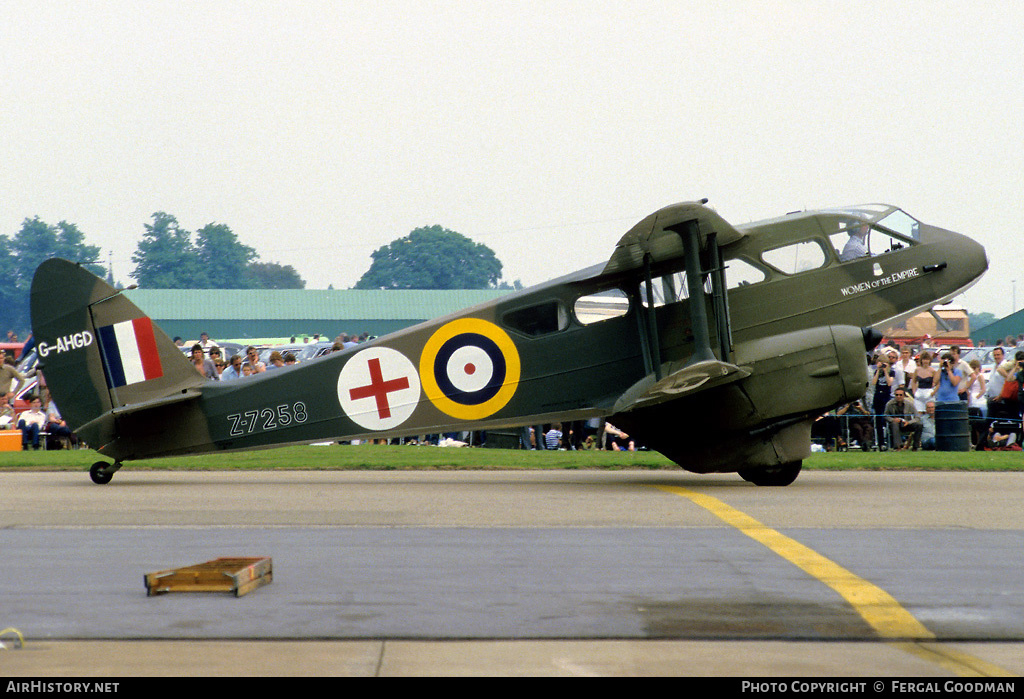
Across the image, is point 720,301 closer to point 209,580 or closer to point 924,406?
point 209,580

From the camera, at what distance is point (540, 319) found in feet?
45.1

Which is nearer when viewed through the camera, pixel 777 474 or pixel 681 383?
pixel 681 383

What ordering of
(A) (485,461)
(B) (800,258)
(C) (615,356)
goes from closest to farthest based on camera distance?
(B) (800,258) < (C) (615,356) < (A) (485,461)

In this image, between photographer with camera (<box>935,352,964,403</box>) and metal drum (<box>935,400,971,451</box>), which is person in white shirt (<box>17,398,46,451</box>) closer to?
metal drum (<box>935,400,971,451</box>)

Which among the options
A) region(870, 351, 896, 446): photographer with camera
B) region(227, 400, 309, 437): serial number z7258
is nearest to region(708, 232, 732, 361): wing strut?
region(227, 400, 309, 437): serial number z7258

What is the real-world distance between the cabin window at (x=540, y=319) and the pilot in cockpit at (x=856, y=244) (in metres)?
3.59

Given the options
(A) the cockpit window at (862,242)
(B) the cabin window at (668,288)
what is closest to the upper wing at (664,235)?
(B) the cabin window at (668,288)

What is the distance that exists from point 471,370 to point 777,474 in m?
4.09

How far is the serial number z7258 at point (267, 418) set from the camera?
14.0 meters

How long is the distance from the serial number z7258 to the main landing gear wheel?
5821 mm

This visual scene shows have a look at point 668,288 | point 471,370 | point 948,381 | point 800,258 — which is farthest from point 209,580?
point 948,381

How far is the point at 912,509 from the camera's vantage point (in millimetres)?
10672

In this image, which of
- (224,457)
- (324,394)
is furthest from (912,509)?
(224,457)

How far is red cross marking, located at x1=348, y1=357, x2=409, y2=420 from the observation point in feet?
45.9
